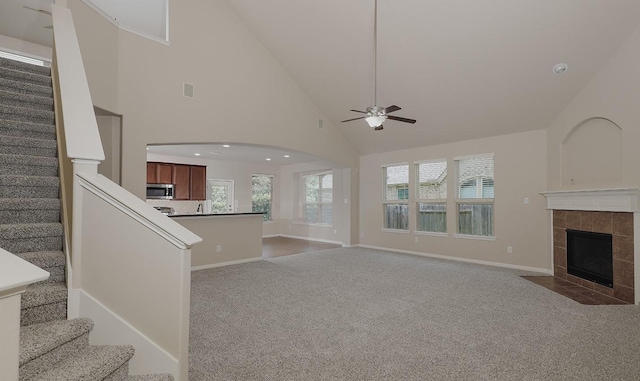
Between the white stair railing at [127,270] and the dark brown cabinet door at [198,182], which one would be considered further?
the dark brown cabinet door at [198,182]

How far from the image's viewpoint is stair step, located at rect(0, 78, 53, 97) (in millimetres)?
3144

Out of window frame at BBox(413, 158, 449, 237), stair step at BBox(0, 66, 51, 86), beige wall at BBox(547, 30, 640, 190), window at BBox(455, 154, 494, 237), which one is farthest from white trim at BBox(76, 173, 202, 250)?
window frame at BBox(413, 158, 449, 237)

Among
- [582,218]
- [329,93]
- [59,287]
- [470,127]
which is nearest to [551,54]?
[470,127]

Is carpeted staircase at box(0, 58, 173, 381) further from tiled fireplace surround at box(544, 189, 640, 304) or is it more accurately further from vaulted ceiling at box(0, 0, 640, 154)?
tiled fireplace surround at box(544, 189, 640, 304)

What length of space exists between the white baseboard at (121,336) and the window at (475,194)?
20.5 feet

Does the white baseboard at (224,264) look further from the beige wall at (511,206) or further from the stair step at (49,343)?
the stair step at (49,343)

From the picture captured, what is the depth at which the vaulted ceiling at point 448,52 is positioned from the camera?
4.14 meters

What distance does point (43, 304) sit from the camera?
1810 millimetres

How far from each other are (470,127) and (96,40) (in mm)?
6315

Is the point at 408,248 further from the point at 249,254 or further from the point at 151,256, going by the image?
the point at 151,256

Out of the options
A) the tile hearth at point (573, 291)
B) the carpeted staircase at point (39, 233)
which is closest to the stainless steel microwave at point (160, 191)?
the carpeted staircase at point (39, 233)

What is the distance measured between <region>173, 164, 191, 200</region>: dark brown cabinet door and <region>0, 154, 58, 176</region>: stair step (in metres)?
6.44

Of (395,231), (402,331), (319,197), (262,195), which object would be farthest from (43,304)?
(262,195)

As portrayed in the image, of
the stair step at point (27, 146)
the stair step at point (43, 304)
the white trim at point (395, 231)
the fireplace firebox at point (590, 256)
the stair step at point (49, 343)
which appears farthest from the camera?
the white trim at point (395, 231)
